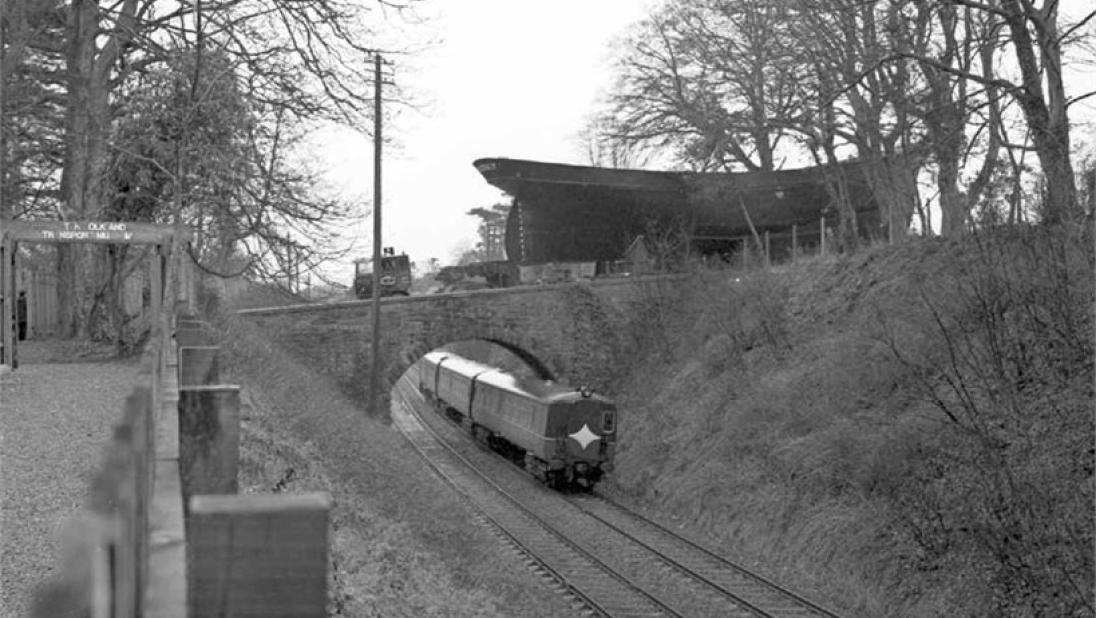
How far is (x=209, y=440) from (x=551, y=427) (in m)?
18.7

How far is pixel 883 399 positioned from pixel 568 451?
820 centimetres

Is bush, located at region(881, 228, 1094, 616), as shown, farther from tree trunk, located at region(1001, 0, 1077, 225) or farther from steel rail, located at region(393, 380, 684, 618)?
steel rail, located at region(393, 380, 684, 618)

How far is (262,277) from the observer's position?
2036cm

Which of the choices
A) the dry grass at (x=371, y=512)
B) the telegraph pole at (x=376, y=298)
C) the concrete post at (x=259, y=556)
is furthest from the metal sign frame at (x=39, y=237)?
the concrete post at (x=259, y=556)

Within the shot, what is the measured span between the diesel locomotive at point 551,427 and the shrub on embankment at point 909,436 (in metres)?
1.19

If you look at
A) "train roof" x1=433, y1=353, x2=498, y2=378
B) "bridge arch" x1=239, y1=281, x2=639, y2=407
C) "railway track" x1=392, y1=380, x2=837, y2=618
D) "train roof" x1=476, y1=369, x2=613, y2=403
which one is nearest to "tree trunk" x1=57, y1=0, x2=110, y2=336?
"bridge arch" x1=239, y1=281, x2=639, y2=407

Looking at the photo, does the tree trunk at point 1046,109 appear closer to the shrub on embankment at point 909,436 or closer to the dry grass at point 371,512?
the shrub on embankment at point 909,436

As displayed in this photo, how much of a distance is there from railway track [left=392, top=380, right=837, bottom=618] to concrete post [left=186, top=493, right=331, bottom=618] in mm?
12174

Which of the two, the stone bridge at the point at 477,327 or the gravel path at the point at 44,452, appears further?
the stone bridge at the point at 477,327

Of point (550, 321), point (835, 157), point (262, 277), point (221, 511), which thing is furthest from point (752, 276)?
point (221, 511)

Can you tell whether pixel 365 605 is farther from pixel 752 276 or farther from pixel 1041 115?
pixel 752 276

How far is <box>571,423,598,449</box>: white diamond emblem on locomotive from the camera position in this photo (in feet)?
77.9

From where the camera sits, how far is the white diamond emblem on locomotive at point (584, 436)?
23.8m

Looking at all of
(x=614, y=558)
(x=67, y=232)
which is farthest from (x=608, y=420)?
(x=67, y=232)
